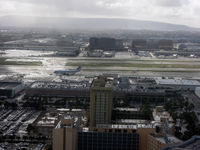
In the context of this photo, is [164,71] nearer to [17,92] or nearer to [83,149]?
[17,92]

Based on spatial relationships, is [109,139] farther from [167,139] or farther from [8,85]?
[8,85]

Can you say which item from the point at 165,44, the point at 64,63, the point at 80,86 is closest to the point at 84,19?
the point at 165,44

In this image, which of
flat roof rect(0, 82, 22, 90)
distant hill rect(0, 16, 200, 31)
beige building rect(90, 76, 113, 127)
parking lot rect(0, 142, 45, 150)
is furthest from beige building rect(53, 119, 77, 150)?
distant hill rect(0, 16, 200, 31)

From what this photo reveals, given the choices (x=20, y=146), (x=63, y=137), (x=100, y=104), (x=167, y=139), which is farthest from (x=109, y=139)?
(x=20, y=146)

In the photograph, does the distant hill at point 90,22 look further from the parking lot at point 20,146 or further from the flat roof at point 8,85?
the parking lot at point 20,146

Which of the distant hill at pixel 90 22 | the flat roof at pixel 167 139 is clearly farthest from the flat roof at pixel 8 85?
the distant hill at pixel 90 22

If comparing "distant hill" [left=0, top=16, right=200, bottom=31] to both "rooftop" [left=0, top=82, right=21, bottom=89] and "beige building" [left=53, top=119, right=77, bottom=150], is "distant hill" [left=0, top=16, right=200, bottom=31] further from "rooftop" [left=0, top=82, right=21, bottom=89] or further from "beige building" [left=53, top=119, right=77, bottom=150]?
"beige building" [left=53, top=119, right=77, bottom=150]

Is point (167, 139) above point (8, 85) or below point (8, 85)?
above

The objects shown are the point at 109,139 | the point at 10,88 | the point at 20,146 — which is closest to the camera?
the point at 109,139
